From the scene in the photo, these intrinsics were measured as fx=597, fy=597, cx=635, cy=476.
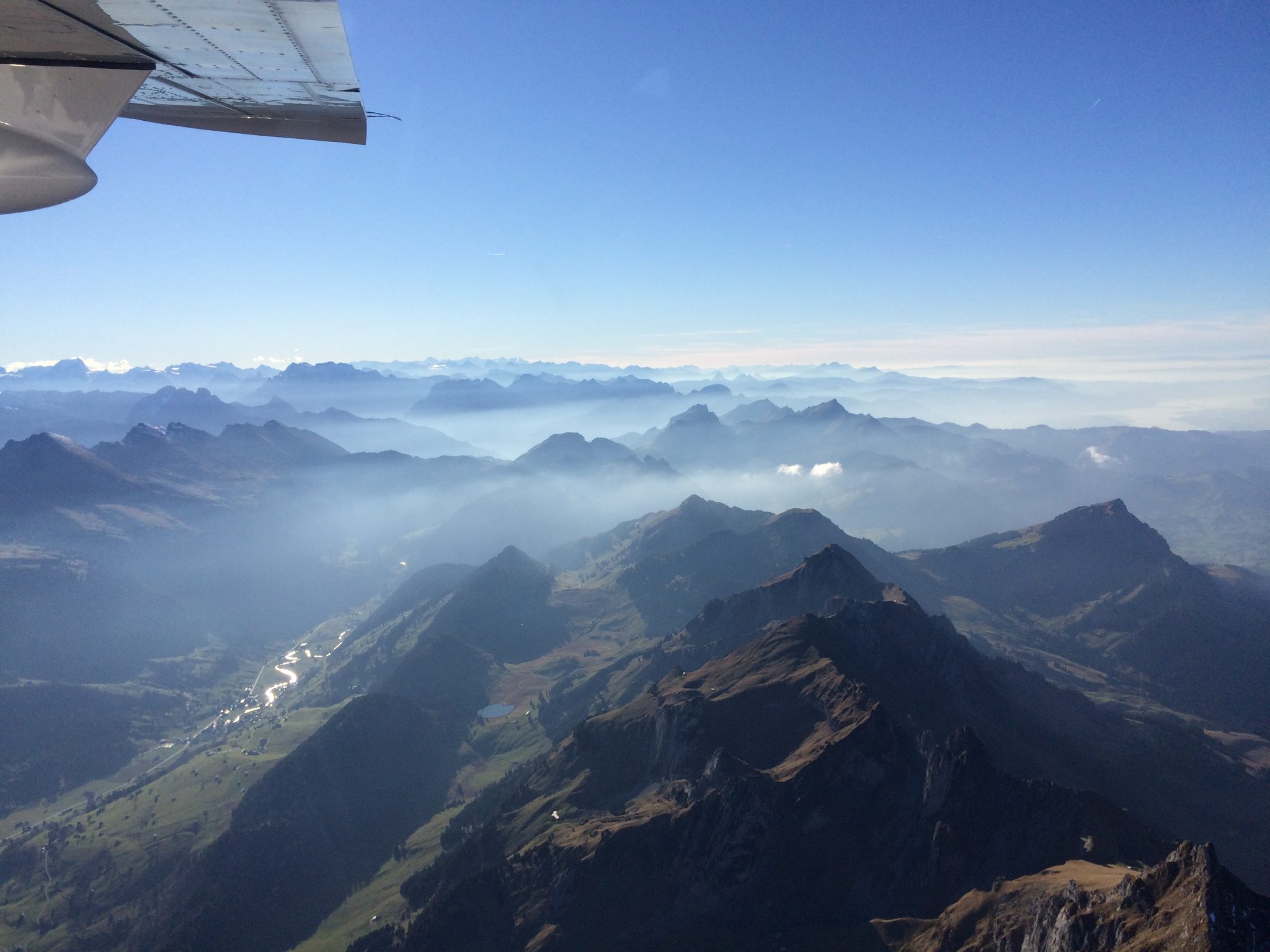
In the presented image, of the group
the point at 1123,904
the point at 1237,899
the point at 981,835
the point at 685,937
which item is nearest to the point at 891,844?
the point at 981,835

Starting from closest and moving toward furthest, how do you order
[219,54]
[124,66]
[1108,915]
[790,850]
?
[124,66]
[219,54]
[1108,915]
[790,850]

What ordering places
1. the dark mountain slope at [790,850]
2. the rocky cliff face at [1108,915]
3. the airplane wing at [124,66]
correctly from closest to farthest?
the airplane wing at [124,66], the rocky cliff face at [1108,915], the dark mountain slope at [790,850]

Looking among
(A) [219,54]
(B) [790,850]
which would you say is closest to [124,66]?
(A) [219,54]

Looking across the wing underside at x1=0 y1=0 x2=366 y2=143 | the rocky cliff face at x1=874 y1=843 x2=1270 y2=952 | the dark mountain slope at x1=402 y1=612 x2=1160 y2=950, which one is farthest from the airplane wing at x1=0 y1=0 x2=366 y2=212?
the dark mountain slope at x1=402 y1=612 x2=1160 y2=950

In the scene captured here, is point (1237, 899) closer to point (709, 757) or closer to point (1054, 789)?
point (1054, 789)

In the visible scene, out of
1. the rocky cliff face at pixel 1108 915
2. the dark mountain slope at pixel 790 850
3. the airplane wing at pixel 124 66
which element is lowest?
the dark mountain slope at pixel 790 850

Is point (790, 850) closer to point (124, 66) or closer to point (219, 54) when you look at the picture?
point (219, 54)

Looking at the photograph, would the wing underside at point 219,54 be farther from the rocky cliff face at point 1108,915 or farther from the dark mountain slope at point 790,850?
the dark mountain slope at point 790,850


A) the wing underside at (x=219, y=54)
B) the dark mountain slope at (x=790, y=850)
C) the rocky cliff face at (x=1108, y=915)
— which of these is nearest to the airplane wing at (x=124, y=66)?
the wing underside at (x=219, y=54)

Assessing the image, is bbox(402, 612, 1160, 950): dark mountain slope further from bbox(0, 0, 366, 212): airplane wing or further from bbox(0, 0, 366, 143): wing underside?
bbox(0, 0, 366, 212): airplane wing
